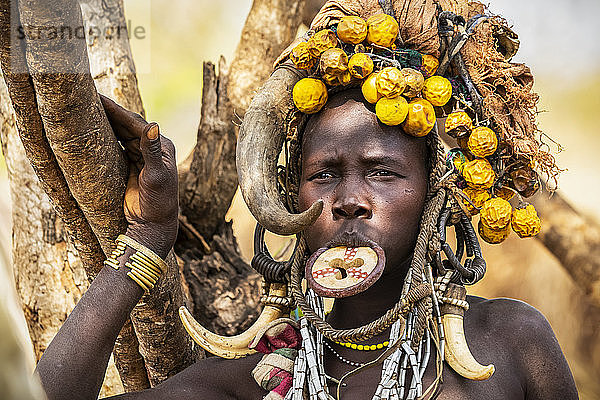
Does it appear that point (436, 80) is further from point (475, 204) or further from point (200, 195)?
point (200, 195)

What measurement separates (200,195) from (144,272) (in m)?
1.38

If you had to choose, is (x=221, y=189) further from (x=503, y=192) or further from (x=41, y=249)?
(x=503, y=192)

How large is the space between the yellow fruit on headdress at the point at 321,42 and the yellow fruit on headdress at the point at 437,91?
0.99 ft

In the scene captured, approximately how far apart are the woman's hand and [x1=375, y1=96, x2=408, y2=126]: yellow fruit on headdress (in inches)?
25.1

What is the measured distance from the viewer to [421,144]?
7.22 feet

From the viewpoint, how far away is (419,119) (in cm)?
211

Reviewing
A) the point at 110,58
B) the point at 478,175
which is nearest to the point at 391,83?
the point at 478,175

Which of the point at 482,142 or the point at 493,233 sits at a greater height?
the point at 482,142

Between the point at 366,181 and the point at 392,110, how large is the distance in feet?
0.69

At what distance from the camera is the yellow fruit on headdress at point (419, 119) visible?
211 cm

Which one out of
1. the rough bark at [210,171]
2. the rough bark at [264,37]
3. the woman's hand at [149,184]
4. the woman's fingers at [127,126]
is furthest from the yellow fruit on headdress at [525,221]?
the rough bark at [264,37]

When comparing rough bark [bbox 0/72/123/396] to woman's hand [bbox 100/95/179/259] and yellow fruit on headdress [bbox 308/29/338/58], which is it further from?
yellow fruit on headdress [bbox 308/29/338/58]

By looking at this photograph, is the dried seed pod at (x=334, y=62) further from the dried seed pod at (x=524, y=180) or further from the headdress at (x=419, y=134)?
the dried seed pod at (x=524, y=180)

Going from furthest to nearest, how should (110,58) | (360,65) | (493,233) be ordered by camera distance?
(110,58), (493,233), (360,65)
